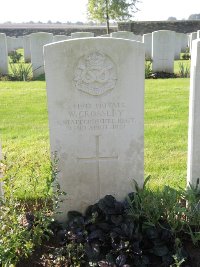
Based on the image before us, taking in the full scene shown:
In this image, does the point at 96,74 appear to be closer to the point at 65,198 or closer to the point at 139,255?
the point at 65,198

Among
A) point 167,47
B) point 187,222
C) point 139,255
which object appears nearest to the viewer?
point 139,255

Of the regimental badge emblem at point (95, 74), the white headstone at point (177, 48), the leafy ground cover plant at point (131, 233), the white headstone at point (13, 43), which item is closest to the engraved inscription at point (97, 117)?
the regimental badge emblem at point (95, 74)

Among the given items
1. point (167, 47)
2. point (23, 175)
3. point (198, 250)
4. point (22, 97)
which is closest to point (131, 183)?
point (198, 250)

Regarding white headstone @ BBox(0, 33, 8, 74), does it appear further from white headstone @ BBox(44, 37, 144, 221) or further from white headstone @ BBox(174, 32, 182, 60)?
white headstone @ BBox(44, 37, 144, 221)

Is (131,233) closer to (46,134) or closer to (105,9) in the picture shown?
(46,134)

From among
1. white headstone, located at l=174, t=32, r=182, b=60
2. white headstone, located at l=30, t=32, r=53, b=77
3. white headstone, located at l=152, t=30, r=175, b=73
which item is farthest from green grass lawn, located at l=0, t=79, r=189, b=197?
white headstone, located at l=174, t=32, r=182, b=60

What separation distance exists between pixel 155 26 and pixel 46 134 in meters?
23.1

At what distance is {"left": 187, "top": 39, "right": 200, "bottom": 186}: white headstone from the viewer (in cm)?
309

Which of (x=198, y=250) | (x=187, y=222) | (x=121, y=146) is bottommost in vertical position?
(x=198, y=250)

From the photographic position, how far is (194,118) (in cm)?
322

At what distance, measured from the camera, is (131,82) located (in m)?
3.21

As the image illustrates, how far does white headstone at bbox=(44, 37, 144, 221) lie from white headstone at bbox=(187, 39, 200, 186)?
434mm

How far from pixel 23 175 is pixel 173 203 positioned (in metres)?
2.10

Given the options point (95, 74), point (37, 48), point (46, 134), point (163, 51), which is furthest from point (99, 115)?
point (37, 48)
